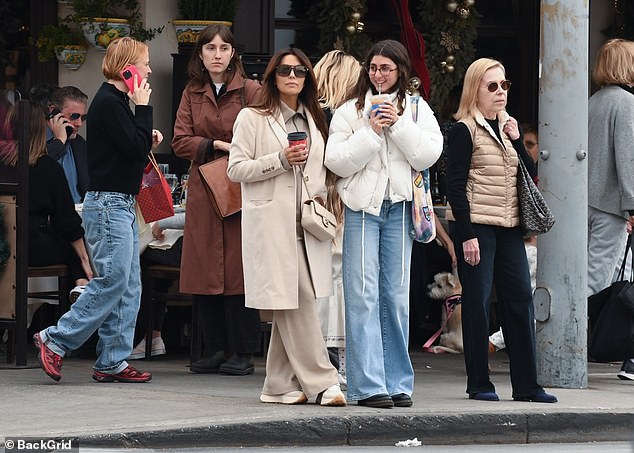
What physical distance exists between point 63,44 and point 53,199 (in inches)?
124

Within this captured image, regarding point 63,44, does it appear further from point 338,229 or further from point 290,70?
point 290,70

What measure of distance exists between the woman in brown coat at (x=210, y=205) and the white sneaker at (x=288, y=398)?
1.38 metres

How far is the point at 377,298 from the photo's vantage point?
7355 mm

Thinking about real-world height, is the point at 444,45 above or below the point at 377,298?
above

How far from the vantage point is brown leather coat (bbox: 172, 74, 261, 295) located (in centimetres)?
884

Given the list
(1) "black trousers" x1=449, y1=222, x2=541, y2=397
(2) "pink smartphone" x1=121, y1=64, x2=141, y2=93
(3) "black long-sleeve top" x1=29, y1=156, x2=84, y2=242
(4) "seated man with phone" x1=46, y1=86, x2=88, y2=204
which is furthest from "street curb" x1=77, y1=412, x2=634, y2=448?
(4) "seated man with phone" x1=46, y1=86, x2=88, y2=204

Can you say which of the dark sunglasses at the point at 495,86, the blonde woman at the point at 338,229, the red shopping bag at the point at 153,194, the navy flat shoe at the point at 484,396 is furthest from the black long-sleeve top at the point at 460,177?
the red shopping bag at the point at 153,194

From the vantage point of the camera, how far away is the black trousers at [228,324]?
886 centimetres

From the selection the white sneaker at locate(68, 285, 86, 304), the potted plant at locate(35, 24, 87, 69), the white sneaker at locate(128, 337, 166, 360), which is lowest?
the white sneaker at locate(128, 337, 166, 360)

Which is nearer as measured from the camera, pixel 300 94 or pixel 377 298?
pixel 377 298

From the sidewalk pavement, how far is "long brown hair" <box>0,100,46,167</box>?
4.59ft

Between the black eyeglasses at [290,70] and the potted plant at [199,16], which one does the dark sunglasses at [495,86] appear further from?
the potted plant at [199,16]

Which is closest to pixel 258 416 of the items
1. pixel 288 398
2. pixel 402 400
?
pixel 288 398

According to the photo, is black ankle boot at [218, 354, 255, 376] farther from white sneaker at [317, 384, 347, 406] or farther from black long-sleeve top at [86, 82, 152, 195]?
white sneaker at [317, 384, 347, 406]
